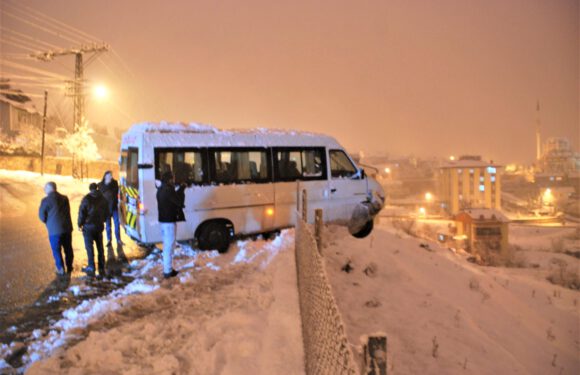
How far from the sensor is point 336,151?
10922mm

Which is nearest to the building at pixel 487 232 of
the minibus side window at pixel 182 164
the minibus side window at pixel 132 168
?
the minibus side window at pixel 182 164

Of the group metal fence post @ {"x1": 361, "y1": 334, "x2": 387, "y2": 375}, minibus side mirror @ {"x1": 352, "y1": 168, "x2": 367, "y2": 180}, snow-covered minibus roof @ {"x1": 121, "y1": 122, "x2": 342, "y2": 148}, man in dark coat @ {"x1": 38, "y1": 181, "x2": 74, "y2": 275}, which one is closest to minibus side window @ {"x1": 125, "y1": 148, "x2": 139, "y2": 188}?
snow-covered minibus roof @ {"x1": 121, "y1": 122, "x2": 342, "y2": 148}

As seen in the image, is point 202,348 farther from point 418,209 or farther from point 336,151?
point 418,209

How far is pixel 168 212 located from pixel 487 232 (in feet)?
146

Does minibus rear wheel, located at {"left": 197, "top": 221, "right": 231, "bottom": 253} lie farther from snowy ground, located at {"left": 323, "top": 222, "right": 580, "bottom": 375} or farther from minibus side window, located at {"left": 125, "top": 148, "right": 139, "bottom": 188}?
snowy ground, located at {"left": 323, "top": 222, "right": 580, "bottom": 375}

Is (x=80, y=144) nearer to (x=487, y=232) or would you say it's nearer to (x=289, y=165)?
(x=289, y=165)

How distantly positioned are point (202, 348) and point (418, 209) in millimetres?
74570

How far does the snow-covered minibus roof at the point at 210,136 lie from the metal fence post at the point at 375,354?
7329 millimetres

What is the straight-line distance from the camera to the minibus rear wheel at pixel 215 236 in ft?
29.3

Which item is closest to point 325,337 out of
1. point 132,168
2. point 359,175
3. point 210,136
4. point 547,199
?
point 210,136

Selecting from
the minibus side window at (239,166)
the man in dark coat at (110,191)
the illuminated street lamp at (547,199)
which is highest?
the minibus side window at (239,166)

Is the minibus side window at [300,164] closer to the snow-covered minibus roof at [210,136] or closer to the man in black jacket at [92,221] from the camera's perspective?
the snow-covered minibus roof at [210,136]

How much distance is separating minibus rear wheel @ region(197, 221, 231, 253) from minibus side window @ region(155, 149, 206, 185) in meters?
1.01

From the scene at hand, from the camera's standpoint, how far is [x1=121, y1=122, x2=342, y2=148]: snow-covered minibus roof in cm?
853
